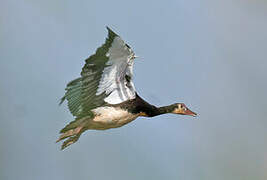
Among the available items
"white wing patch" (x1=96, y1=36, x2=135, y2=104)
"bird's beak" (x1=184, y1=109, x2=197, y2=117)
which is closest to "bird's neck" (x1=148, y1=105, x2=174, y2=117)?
"bird's beak" (x1=184, y1=109, x2=197, y2=117)

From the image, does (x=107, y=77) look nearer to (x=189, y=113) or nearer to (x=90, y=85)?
(x=90, y=85)

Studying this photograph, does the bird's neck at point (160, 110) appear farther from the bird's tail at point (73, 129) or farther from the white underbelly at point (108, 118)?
the bird's tail at point (73, 129)

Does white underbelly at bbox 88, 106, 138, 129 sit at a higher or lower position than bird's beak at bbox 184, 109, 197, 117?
lower

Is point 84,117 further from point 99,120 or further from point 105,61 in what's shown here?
point 105,61

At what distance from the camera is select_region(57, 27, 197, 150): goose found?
28.4ft

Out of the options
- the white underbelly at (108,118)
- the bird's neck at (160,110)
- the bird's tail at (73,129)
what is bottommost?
the bird's tail at (73,129)

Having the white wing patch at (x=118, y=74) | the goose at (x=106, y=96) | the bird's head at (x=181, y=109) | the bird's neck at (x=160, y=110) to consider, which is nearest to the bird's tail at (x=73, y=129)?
the goose at (x=106, y=96)

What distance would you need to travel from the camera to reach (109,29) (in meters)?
8.36

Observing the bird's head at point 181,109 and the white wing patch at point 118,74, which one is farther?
the bird's head at point 181,109

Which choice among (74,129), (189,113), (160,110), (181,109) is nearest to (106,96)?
(74,129)

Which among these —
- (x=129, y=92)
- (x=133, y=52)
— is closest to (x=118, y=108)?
(x=129, y=92)

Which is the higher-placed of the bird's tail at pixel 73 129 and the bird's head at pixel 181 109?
the bird's head at pixel 181 109

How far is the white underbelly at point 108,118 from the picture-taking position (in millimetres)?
8852

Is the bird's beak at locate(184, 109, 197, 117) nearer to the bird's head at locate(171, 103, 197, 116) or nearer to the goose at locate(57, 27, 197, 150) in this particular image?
the bird's head at locate(171, 103, 197, 116)
